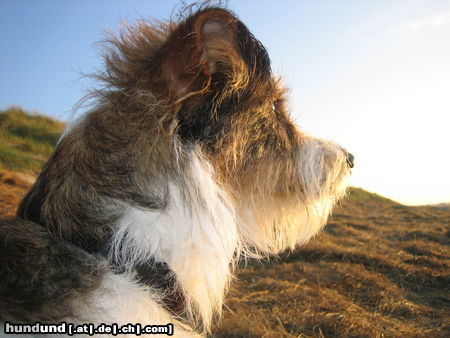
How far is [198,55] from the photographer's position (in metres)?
2.06

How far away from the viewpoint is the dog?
1858 millimetres

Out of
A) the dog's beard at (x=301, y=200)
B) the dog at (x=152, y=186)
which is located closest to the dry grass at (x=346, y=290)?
the dog's beard at (x=301, y=200)

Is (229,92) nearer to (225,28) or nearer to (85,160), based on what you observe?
(225,28)

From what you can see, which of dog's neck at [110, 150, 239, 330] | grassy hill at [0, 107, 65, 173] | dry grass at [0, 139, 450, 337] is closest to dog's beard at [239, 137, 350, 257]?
dog's neck at [110, 150, 239, 330]

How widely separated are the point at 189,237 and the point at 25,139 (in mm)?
13843

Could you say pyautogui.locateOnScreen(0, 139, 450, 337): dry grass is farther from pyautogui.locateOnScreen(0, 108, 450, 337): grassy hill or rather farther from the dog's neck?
the dog's neck

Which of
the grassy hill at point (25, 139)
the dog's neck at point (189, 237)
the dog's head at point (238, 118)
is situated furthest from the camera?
the grassy hill at point (25, 139)

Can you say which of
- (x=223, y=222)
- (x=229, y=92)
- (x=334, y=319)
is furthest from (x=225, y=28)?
(x=334, y=319)

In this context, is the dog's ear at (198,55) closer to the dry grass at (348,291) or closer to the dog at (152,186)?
the dog at (152,186)

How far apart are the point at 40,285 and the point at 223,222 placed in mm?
1006

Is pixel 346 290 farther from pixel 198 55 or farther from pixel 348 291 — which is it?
pixel 198 55

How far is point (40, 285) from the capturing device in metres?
1.78

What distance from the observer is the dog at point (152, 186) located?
1.86 m

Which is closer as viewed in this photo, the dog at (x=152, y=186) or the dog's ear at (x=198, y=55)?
the dog at (x=152, y=186)
